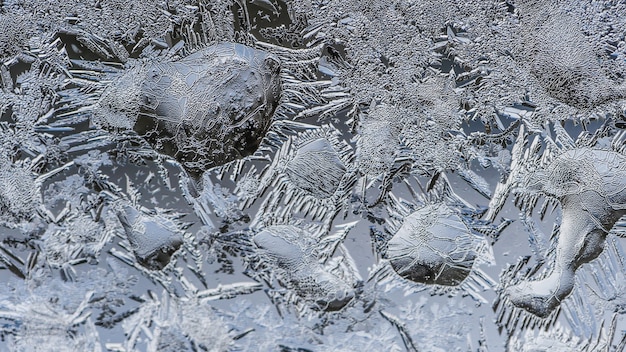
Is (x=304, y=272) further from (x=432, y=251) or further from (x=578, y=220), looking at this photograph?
(x=578, y=220)

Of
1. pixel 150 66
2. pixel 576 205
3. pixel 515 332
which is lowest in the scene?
pixel 515 332

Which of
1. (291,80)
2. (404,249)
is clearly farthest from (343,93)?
(404,249)

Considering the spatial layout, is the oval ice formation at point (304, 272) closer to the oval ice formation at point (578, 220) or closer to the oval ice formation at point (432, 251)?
the oval ice formation at point (432, 251)

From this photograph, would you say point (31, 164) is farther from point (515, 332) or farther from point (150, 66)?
point (515, 332)

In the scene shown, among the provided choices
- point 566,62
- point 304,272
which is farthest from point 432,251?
point 566,62

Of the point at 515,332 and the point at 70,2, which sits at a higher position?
the point at 70,2

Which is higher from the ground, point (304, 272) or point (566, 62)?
point (566, 62)

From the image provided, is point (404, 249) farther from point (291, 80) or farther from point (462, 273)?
point (291, 80)
